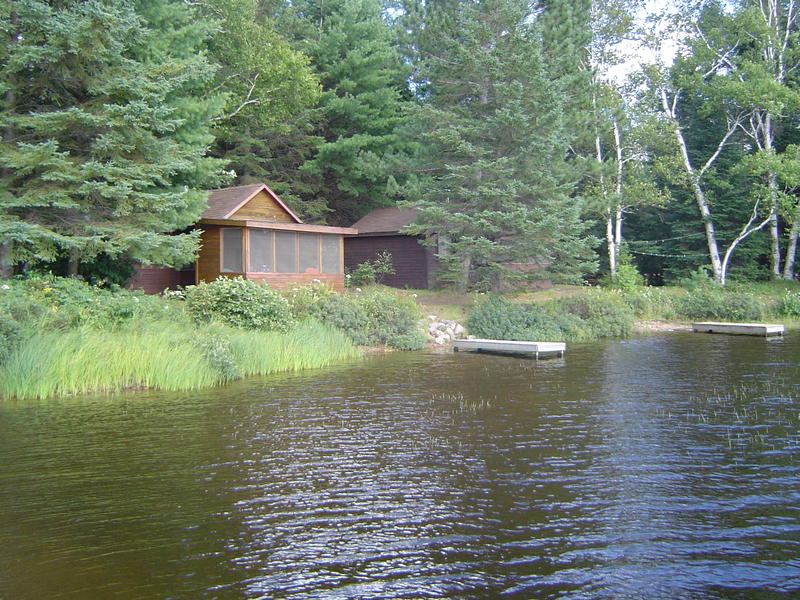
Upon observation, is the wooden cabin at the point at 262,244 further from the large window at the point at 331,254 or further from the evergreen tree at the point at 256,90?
the evergreen tree at the point at 256,90

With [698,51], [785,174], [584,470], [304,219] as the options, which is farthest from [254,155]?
[584,470]

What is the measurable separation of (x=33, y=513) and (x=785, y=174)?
30.7 metres

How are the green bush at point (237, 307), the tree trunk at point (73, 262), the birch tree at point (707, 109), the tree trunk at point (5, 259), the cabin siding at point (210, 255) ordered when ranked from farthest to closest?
the birch tree at point (707, 109) → the cabin siding at point (210, 255) → the tree trunk at point (73, 262) → the green bush at point (237, 307) → the tree trunk at point (5, 259)

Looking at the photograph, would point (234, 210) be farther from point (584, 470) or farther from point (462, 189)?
point (584, 470)

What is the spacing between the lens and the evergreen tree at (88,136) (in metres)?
14.4

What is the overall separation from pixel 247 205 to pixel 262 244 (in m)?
1.84

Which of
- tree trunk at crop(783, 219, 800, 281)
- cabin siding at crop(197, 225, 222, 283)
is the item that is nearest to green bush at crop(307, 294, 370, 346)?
cabin siding at crop(197, 225, 222, 283)

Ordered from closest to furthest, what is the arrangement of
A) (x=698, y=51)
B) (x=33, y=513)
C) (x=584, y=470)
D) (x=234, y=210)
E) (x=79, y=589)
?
1. (x=79, y=589)
2. (x=33, y=513)
3. (x=584, y=470)
4. (x=234, y=210)
5. (x=698, y=51)

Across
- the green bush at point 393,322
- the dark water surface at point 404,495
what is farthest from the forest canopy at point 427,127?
the dark water surface at point 404,495

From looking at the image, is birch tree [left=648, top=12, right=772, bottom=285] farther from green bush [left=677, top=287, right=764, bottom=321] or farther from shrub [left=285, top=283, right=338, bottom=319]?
shrub [left=285, top=283, right=338, bottom=319]

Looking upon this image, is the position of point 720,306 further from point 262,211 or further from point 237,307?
point 237,307

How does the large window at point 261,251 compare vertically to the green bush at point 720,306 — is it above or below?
above

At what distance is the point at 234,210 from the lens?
66.7 feet

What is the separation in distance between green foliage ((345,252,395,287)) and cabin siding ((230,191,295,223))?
359 cm
